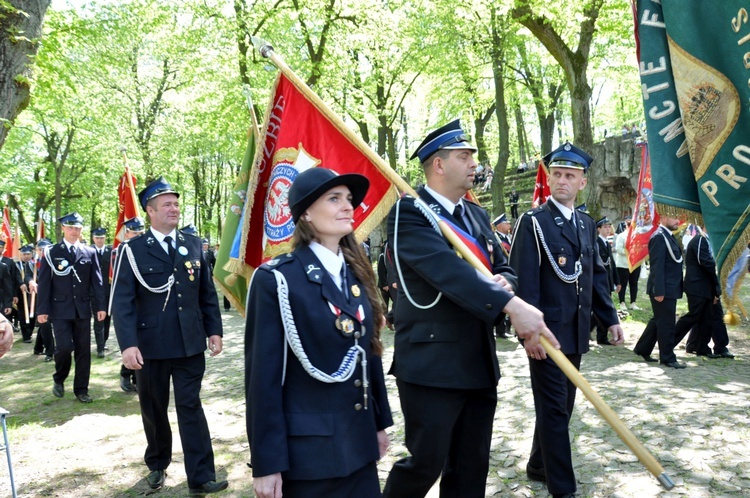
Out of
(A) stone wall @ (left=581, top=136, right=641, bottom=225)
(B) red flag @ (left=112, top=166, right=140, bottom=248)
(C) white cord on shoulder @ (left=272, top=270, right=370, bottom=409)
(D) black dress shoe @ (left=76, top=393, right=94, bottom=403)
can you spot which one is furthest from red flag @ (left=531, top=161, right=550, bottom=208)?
(A) stone wall @ (left=581, top=136, right=641, bottom=225)

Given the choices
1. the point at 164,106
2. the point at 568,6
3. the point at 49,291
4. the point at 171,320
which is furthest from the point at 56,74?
the point at 164,106

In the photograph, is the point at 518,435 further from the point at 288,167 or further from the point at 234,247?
the point at 288,167

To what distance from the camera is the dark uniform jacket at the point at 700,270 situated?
31.1 feet

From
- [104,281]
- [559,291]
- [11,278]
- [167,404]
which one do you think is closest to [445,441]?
[559,291]

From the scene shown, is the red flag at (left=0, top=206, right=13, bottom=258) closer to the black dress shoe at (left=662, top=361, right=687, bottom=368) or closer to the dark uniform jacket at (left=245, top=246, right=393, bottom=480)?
the black dress shoe at (left=662, top=361, right=687, bottom=368)

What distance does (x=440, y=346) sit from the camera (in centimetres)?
347

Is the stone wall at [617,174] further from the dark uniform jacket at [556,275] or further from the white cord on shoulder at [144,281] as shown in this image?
the white cord on shoulder at [144,281]

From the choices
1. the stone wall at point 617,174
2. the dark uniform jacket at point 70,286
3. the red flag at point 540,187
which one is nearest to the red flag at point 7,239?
the dark uniform jacket at point 70,286

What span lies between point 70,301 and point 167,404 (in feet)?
13.9

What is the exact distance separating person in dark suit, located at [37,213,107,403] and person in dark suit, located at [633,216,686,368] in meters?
7.88

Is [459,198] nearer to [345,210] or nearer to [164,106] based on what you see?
[345,210]

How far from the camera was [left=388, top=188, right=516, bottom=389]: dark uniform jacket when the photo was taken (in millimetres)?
3307

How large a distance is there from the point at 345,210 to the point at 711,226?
4.90 feet

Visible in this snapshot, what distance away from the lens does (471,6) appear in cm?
1777
